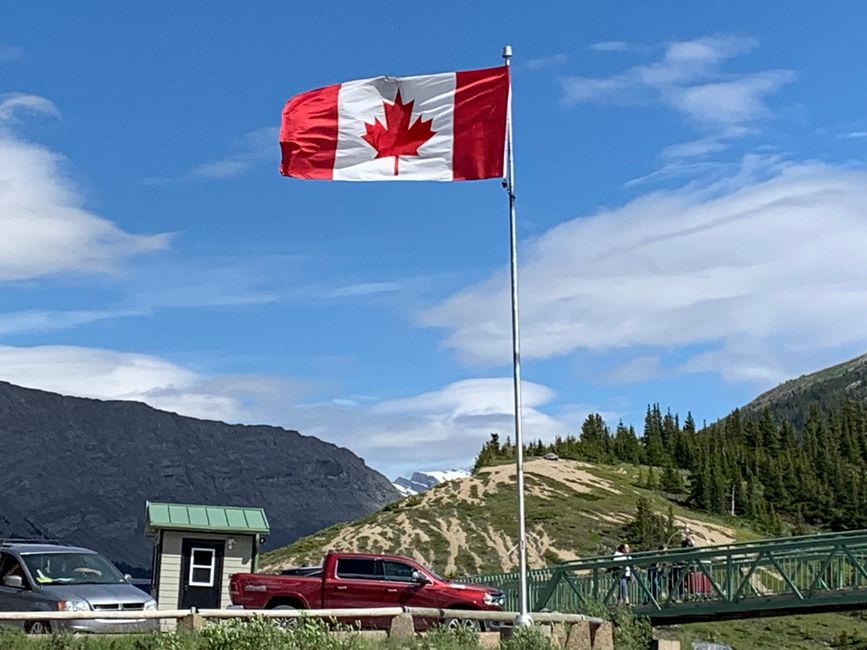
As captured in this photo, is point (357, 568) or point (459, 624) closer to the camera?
point (459, 624)

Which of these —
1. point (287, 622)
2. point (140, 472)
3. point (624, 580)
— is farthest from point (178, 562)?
point (140, 472)

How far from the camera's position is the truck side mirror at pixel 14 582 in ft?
67.5

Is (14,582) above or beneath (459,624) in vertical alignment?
above

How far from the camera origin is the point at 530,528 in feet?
259

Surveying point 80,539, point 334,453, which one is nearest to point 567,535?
point 80,539

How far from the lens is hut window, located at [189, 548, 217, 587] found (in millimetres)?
29766

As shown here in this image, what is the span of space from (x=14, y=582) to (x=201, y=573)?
948 cm

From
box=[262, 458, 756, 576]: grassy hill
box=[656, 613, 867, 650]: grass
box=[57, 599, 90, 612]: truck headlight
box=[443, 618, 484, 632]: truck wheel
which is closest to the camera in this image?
box=[443, 618, 484, 632]: truck wheel

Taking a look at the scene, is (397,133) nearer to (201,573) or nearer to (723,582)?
(201,573)

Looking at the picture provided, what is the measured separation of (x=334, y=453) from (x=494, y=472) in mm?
98946

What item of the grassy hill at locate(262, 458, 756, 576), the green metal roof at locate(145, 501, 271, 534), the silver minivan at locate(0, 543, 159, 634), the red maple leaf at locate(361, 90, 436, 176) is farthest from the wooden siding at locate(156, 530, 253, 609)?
the grassy hill at locate(262, 458, 756, 576)

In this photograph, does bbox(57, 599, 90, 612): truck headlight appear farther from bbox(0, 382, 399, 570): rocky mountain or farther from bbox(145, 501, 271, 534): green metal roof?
bbox(0, 382, 399, 570): rocky mountain

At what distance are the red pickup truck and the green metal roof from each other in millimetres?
4359

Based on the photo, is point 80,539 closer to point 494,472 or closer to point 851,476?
point 494,472
